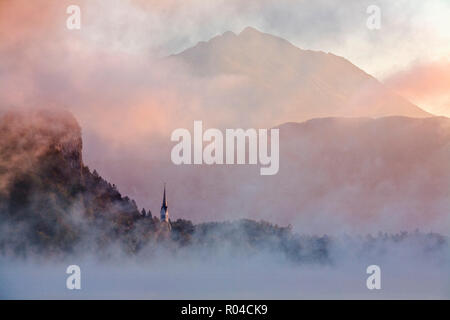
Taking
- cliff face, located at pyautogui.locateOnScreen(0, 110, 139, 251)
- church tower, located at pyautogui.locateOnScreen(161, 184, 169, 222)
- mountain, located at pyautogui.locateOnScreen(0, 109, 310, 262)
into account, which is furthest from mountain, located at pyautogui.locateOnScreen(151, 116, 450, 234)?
cliff face, located at pyautogui.locateOnScreen(0, 110, 139, 251)

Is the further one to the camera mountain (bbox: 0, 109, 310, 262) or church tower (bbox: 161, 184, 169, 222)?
church tower (bbox: 161, 184, 169, 222)

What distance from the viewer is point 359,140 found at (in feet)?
99.6

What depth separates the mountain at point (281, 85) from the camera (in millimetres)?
27016

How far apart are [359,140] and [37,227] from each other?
13026 mm

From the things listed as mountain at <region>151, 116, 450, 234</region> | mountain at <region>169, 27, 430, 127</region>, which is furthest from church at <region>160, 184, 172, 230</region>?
mountain at <region>169, 27, 430, 127</region>

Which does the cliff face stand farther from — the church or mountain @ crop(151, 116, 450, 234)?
mountain @ crop(151, 116, 450, 234)

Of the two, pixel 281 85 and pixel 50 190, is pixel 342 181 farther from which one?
pixel 50 190

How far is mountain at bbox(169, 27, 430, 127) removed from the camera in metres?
27.0

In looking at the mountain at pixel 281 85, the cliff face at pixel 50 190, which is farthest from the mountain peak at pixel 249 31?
the cliff face at pixel 50 190

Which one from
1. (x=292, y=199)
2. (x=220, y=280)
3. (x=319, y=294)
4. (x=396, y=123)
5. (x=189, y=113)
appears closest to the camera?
(x=319, y=294)

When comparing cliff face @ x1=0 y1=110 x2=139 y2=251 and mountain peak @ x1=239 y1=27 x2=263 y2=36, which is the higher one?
mountain peak @ x1=239 y1=27 x2=263 y2=36

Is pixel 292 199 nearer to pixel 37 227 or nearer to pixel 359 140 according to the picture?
pixel 359 140
